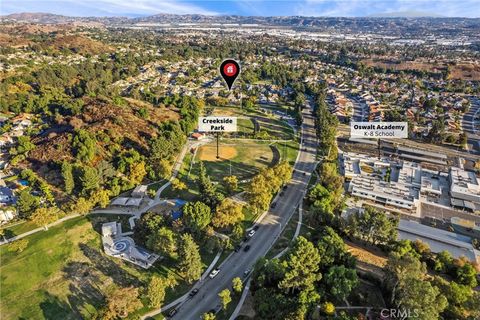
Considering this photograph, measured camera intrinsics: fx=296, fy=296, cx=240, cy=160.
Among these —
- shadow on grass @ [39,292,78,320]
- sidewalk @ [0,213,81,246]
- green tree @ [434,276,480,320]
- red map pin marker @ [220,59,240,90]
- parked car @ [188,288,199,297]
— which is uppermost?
red map pin marker @ [220,59,240,90]

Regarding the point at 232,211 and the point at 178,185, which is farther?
the point at 178,185

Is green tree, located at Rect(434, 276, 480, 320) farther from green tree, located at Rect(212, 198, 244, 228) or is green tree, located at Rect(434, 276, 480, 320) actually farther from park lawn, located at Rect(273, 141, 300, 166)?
park lawn, located at Rect(273, 141, 300, 166)

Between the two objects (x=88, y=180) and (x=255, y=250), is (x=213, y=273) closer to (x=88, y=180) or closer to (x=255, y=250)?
(x=255, y=250)

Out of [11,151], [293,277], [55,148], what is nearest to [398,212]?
[293,277]

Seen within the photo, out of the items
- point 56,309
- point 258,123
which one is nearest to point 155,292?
point 56,309

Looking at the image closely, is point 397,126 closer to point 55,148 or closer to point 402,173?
point 402,173

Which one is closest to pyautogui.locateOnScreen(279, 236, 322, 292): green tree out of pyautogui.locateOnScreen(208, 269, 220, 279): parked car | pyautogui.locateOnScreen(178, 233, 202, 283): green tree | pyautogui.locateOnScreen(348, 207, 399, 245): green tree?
pyautogui.locateOnScreen(208, 269, 220, 279): parked car

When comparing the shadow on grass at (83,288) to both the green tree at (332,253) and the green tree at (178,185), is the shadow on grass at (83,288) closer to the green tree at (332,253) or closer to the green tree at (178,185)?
the green tree at (178,185)
